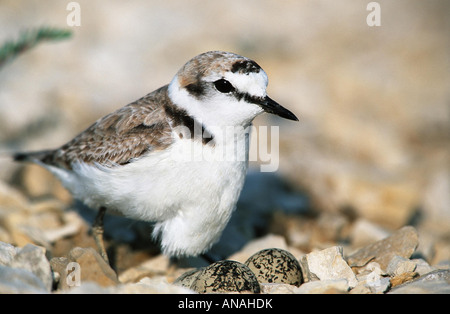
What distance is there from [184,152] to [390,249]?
2063 millimetres

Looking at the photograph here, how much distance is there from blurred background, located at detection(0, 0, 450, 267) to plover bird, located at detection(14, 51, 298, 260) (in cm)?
110

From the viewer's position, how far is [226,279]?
161 inches

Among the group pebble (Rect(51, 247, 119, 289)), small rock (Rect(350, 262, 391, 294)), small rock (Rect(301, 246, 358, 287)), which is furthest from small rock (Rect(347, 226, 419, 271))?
pebble (Rect(51, 247, 119, 289))

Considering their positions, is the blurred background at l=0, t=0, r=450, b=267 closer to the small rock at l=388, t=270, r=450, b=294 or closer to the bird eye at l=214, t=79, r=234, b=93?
the small rock at l=388, t=270, r=450, b=294

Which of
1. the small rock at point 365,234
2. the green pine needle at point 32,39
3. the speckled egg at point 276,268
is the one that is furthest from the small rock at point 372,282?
the green pine needle at point 32,39

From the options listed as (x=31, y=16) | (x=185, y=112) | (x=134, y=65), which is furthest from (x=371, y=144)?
(x=31, y=16)

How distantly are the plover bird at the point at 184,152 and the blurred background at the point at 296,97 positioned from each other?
110 centimetres

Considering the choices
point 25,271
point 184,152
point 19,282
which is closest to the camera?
point 19,282

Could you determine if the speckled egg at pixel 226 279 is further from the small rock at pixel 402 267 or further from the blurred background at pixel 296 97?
the blurred background at pixel 296 97

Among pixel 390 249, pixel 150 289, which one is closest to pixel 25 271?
pixel 150 289

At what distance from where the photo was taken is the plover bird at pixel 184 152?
15.0 feet

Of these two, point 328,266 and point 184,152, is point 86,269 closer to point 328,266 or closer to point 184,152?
point 184,152

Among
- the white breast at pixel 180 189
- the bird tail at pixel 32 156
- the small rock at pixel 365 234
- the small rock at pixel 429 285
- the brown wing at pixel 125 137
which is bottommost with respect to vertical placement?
the small rock at pixel 365 234

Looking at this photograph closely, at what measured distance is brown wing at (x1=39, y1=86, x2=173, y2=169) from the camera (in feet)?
15.7
